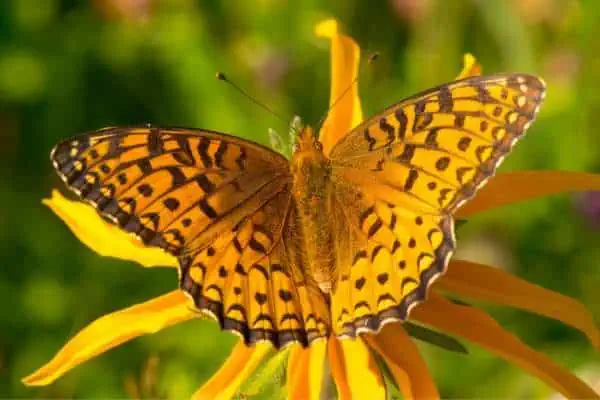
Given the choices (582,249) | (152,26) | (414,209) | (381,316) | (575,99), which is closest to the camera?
(381,316)

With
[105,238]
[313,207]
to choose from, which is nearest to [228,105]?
[105,238]

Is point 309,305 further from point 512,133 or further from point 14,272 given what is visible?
point 14,272

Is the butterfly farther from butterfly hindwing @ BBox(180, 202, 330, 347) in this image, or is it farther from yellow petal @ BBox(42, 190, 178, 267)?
yellow petal @ BBox(42, 190, 178, 267)

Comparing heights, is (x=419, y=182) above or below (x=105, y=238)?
above

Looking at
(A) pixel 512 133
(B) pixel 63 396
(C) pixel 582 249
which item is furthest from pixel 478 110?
(C) pixel 582 249

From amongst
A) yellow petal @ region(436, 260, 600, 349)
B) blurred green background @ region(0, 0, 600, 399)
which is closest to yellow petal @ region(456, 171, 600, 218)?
yellow petal @ region(436, 260, 600, 349)

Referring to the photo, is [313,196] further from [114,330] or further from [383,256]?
[114,330]

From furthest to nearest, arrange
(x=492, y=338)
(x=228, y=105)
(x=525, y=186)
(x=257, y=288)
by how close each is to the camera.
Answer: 1. (x=228, y=105)
2. (x=525, y=186)
3. (x=492, y=338)
4. (x=257, y=288)
